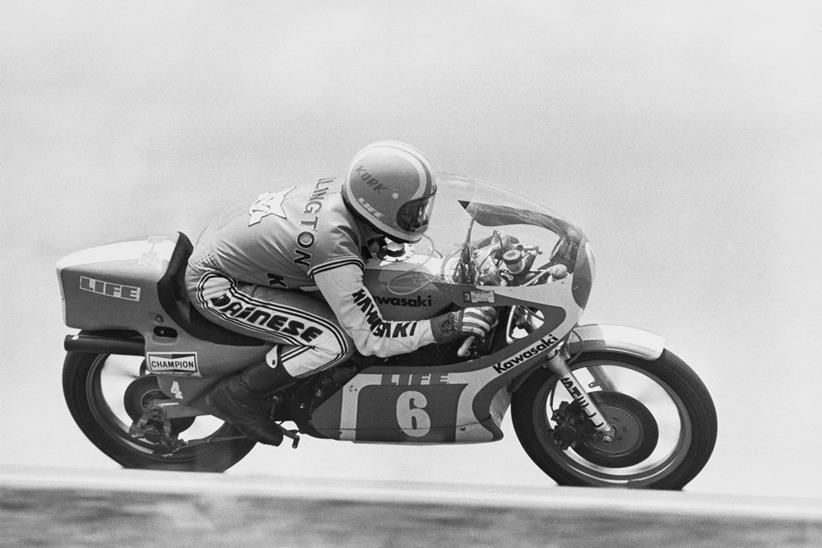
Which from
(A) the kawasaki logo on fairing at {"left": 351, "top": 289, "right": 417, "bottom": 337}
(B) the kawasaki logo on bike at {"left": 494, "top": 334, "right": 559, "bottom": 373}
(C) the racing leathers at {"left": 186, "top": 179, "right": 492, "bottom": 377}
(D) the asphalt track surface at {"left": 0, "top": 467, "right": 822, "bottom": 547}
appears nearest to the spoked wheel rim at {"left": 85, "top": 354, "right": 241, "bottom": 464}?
(C) the racing leathers at {"left": 186, "top": 179, "right": 492, "bottom": 377}

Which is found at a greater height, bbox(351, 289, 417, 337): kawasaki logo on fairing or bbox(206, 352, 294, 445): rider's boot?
bbox(351, 289, 417, 337): kawasaki logo on fairing

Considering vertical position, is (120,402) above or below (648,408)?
below

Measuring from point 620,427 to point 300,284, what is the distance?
1410 mm

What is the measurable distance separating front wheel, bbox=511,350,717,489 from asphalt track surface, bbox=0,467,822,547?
0.97 meters

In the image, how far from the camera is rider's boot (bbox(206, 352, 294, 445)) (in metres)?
5.28

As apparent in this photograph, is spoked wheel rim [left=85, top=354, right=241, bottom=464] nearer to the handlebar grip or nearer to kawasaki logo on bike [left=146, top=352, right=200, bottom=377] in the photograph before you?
kawasaki logo on bike [left=146, top=352, right=200, bottom=377]

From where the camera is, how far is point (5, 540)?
4164mm

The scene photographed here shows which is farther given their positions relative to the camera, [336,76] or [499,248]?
[336,76]

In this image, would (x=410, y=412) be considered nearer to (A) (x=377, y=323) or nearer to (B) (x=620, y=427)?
(A) (x=377, y=323)

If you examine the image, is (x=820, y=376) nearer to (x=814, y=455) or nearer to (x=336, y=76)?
(x=814, y=455)

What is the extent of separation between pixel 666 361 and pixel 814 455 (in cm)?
111

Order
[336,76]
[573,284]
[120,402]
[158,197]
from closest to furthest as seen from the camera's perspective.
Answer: [573,284]
[120,402]
[158,197]
[336,76]

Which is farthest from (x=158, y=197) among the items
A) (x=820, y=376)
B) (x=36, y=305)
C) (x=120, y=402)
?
(x=820, y=376)

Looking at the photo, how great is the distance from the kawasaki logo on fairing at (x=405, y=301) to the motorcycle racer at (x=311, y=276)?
0.23ft
